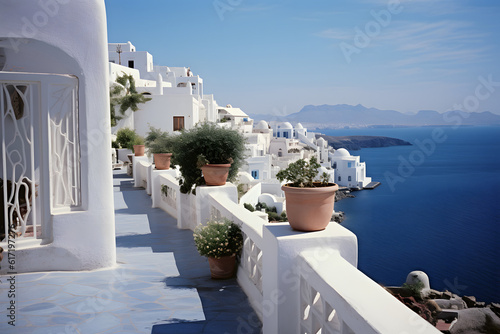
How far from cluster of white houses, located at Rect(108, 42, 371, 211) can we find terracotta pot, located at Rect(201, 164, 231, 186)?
709mm

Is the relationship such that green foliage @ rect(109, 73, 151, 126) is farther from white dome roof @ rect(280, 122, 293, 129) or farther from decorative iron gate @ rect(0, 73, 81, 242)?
white dome roof @ rect(280, 122, 293, 129)

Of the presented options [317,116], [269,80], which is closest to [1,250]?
[269,80]

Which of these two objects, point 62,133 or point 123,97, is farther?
point 123,97

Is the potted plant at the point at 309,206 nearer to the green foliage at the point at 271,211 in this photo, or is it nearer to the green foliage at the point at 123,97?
the green foliage at the point at 271,211

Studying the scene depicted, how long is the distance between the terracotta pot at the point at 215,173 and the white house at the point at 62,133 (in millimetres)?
1643

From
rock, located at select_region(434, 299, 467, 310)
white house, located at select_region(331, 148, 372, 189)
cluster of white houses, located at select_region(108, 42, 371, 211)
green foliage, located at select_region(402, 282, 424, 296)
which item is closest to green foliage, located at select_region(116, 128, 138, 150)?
cluster of white houses, located at select_region(108, 42, 371, 211)

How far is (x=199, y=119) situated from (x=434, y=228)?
31433 mm

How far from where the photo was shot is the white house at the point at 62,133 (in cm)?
505

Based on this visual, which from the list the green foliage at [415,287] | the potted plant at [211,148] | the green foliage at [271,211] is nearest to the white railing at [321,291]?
the potted plant at [211,148]

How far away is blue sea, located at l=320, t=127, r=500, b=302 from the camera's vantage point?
37.0 meters

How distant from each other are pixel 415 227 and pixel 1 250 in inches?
2100

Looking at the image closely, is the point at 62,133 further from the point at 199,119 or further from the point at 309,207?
the point at 199,119

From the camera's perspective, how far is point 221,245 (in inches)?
199

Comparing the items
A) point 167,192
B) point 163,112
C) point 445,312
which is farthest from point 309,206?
point 163,112
